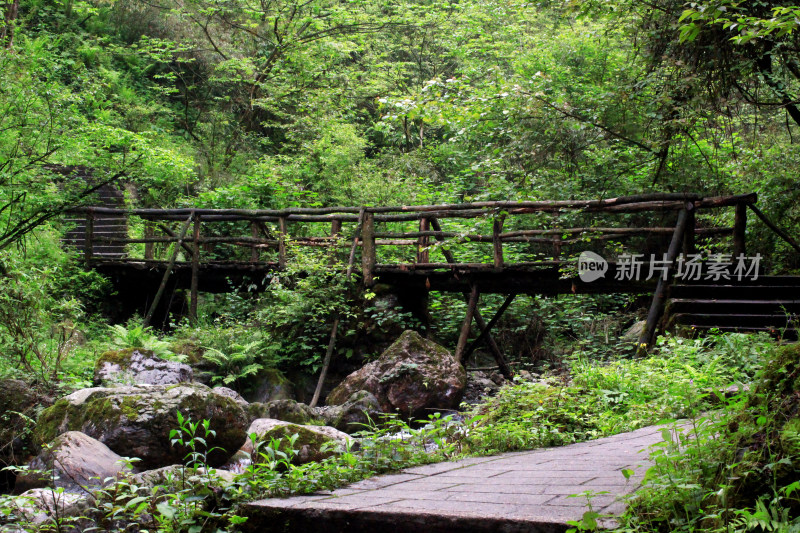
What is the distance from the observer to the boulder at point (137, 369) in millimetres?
8672

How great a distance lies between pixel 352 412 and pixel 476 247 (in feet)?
21.3

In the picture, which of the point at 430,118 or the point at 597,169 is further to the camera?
the point at 597,169

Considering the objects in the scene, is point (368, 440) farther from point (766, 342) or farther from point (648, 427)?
point (766, 342)

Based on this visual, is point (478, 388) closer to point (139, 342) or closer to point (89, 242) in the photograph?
point (139, 342)

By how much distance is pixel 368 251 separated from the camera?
11156mm

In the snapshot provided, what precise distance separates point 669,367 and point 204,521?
14.3 feet

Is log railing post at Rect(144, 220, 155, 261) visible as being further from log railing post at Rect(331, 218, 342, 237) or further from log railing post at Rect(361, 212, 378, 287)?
log railing post at Rect(361, 212, 378, 287)

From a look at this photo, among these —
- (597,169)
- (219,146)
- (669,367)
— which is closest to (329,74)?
(219,146)

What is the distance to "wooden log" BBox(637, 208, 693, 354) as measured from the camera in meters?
7.71

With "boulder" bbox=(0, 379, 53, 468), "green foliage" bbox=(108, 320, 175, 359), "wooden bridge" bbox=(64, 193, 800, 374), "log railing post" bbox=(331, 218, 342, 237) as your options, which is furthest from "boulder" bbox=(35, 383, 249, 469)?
"log railing post" bbox=(331, 218, 342, 237)

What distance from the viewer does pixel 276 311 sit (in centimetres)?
1130

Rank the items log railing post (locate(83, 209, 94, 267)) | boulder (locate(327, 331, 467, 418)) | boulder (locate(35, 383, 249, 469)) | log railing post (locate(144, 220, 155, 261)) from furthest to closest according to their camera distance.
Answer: log railing post (locate(144, 220, 155, 261)), log railing post (locate(83, 209, 94, 267)), boulder (locate(327, 331, 467, 418)), boulder (locate(35, 383, 249, 469))

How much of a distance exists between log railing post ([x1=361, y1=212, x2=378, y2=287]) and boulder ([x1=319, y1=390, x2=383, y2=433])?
9.20 ft

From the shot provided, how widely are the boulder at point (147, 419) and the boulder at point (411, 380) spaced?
9.14ft
